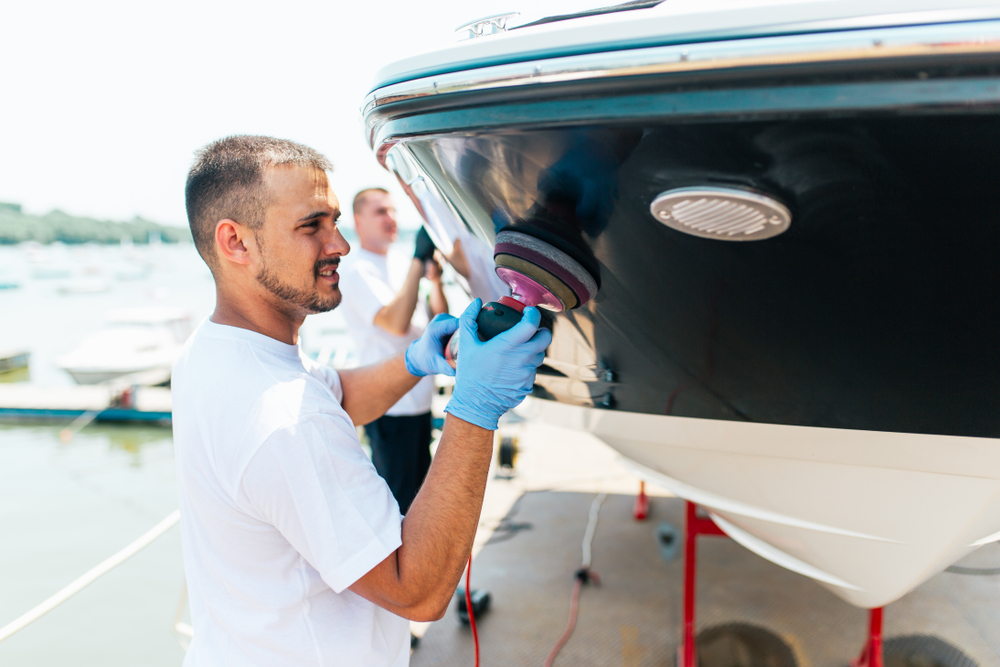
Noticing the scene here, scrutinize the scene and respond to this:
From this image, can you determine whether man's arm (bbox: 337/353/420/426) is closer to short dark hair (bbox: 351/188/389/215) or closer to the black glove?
the black glove

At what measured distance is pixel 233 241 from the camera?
0.95 m

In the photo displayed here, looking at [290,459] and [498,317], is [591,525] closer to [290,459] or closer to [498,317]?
[498,317]

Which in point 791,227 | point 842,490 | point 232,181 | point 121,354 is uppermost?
point 232,181

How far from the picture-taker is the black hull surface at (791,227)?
599 mm

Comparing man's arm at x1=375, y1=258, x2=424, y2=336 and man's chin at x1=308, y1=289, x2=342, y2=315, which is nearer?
man's chin at x1=308, y1=289, x2=342, y2=315

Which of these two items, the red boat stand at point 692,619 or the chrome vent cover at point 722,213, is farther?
the red boat stand at point 692,619

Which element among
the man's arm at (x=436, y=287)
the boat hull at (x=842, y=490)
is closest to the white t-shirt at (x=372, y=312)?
the man's arm at (x=436, y=287)

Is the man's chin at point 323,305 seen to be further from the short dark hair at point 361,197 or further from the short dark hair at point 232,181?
the short dark hair at point 361,197

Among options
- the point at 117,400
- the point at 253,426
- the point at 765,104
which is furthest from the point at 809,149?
the point at 117,400

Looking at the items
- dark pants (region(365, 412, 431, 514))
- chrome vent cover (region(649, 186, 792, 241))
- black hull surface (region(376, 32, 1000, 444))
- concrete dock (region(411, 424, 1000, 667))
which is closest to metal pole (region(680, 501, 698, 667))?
concrete dock (region(411, 424, 1000, 667))

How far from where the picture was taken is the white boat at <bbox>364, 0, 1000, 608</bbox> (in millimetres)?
579

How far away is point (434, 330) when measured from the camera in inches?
50.7

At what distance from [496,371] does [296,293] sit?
1.34ft

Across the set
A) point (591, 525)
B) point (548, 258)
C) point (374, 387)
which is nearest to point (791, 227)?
point (548, 258)
